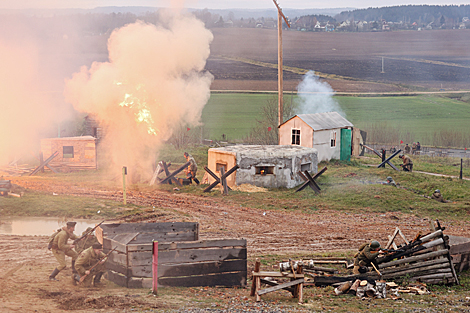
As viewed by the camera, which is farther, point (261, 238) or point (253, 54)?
point (253, 54)

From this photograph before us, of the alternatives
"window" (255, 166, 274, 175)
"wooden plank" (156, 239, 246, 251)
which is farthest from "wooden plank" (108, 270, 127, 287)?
"window" (255, 166, 274, 175)

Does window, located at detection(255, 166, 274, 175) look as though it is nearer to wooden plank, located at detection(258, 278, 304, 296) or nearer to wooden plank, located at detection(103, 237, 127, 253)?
wooden plank, located at detection(103, 237, 127, 253)

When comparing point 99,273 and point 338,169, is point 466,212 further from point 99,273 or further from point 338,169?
point 99,273

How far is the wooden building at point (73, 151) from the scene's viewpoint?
40.0 metres

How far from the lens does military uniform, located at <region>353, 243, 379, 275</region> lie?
13.9m

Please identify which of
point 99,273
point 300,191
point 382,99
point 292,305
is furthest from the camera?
point 382,99

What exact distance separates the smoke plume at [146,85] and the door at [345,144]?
1350cm

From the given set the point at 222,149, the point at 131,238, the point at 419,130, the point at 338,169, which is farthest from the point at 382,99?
the point at 131,238

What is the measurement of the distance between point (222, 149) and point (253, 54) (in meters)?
118

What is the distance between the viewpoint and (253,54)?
144750 mm

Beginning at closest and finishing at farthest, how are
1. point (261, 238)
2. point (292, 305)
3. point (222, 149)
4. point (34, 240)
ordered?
point (292, 305)
point (34, 240)
point (261, 238)
point (222, 149)

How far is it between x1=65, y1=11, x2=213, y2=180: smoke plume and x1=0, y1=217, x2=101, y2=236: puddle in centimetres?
1007

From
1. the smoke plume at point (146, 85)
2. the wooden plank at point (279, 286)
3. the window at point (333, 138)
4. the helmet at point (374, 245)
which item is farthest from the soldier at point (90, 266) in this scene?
the window at point (333, 138)

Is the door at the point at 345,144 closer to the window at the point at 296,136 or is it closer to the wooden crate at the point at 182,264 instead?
the window at the point at 296,136
